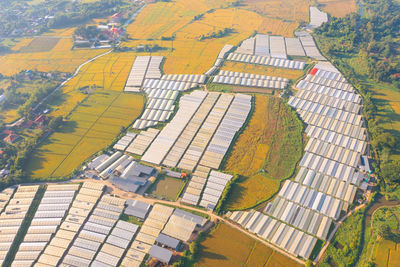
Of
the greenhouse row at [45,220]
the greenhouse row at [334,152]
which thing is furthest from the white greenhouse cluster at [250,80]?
the greenhouse row at [45,220]

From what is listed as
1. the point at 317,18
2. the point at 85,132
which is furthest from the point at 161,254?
the point at 317,18

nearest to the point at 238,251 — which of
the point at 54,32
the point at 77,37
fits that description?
the point at 77,37

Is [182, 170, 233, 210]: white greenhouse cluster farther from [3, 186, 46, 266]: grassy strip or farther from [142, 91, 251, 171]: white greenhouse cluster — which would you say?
[3, 186, 46, 266]: grassy strip

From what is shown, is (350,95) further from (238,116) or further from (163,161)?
(163,161)

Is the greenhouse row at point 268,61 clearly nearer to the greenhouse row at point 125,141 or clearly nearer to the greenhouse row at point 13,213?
the greenhouse row at point 125,141

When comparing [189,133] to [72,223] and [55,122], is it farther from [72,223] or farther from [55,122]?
[55,122]
